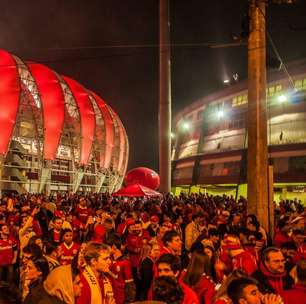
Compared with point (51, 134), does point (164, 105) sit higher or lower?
higher

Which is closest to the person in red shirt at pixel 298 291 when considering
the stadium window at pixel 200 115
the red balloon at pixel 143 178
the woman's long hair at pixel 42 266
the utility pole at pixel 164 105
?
the woman's long hair at pixel 42 266

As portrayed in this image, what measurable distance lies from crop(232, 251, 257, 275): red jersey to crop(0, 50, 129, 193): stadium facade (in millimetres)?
26411

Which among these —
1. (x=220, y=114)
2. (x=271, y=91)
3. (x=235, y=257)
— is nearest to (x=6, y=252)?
(x=235, y=257)

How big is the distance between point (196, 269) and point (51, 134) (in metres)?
30.5

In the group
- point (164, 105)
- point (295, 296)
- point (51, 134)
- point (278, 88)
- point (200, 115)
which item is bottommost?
point (295, 296)

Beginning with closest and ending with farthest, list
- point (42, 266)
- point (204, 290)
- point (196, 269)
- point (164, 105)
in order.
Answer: point (204, 290), point (196, 269), point (42, 266), point (164, 105)

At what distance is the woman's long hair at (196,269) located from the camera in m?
4.71

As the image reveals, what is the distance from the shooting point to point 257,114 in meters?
11.3

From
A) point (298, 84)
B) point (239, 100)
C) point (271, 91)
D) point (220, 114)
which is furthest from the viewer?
point (220, 114)

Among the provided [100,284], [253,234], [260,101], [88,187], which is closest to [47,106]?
[88,187]

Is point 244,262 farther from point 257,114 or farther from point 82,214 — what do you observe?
point 82,214

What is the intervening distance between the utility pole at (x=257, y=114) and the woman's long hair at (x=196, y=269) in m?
6.21

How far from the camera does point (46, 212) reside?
13.2 meters

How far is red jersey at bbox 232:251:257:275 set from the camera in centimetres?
591
